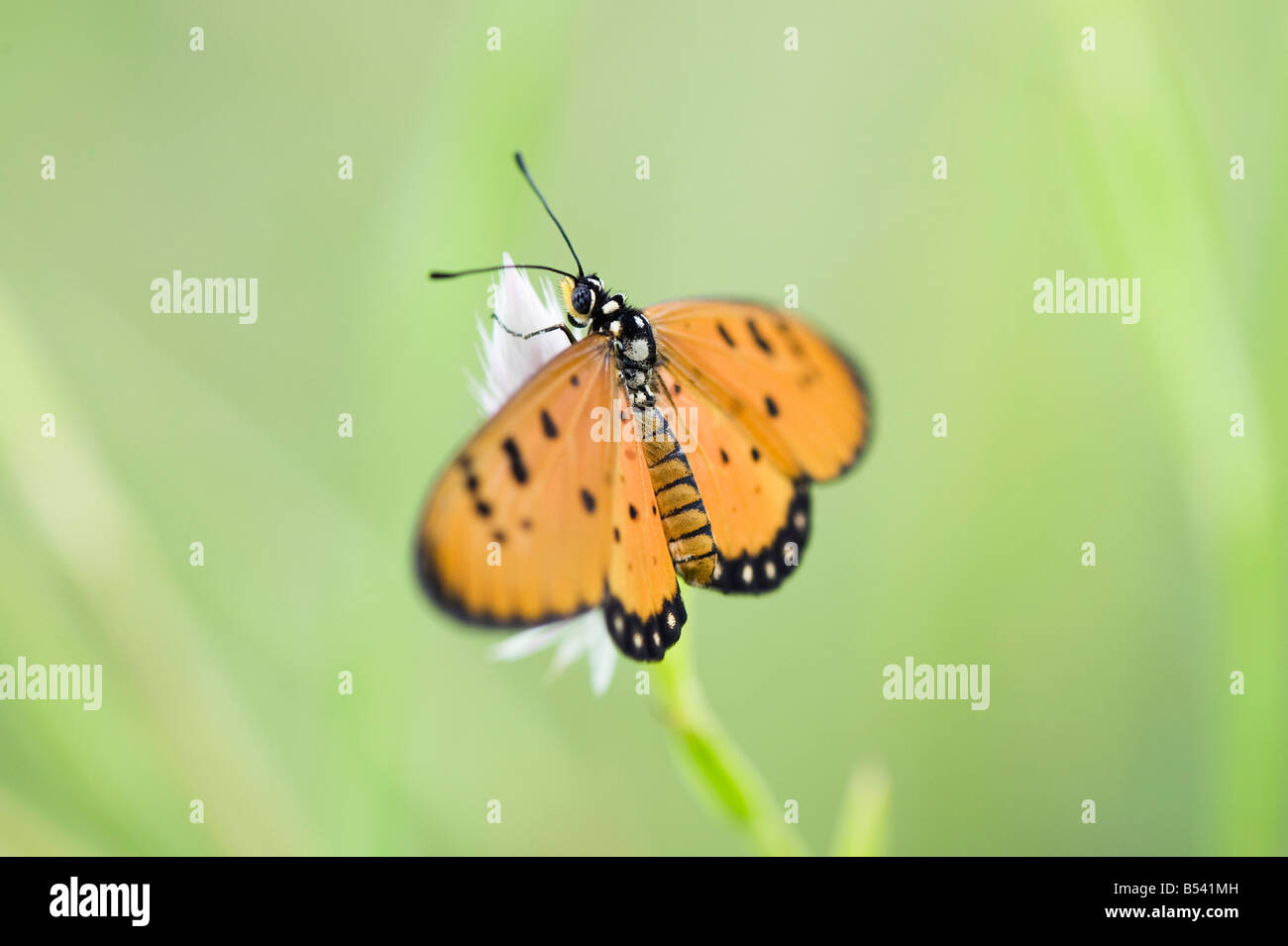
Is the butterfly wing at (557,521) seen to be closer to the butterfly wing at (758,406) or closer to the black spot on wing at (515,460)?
the black spot on wing at (515,460)

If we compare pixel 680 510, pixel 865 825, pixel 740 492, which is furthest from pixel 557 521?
pixel 865 825

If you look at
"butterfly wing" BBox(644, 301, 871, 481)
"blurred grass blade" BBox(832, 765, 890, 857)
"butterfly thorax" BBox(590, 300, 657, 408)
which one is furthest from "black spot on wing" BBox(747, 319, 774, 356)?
"blurred grass blade" BBox(832, 765, 890, 857)

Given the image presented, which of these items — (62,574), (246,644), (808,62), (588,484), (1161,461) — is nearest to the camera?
(588,484)

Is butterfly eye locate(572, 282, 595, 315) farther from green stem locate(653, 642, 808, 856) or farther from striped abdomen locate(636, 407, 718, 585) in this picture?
green stem locate(653, 642, 808, 856)

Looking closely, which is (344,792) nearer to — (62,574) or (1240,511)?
(62,574)

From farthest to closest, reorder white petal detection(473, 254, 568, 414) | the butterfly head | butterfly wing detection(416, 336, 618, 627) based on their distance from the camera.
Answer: the butterfly head < white petal detection(473, 254, 568, 414) < butterfly wing detection(416, 336, 618, 627)
